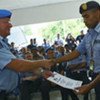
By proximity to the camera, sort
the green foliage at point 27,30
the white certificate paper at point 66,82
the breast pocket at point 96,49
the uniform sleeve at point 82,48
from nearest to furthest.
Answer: the white certificate paper at point 66,82, the breast pocket at point 96,49, the uniform sleeve at point 82,48, the green foliage at point 27,30

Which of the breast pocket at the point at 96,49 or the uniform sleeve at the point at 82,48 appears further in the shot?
the uniform sleeve at the point at 82,48

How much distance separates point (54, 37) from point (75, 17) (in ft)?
5.94

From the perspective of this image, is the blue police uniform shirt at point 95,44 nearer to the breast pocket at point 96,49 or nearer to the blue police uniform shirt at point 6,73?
the breast pocket at point 96,49

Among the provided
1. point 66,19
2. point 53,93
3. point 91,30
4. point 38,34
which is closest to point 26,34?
point 38,34

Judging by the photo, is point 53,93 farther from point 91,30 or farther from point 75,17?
point 75,17

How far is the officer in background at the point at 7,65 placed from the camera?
2867mm

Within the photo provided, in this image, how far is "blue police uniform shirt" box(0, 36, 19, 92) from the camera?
2.86 meters

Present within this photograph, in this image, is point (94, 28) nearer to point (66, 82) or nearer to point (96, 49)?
point (96, 49)

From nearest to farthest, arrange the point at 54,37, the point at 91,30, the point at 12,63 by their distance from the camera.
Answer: the point at 12,63, the point at 91,30, the point at 54,37

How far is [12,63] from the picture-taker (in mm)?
2871

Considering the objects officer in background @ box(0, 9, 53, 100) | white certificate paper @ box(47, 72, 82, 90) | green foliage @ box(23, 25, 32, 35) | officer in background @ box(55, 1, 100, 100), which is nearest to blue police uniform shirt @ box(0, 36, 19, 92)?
officer in background @ box(0, 9, 53, 100)

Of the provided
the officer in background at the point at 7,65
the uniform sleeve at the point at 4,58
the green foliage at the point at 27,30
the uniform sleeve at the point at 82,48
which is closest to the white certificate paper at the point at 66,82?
the officer in background at the point at 7,65

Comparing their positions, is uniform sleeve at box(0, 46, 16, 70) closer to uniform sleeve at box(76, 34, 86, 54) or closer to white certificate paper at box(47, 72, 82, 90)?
white certificate paper at box(47, 72, 82, 90)

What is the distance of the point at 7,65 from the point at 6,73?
0.57 feet
